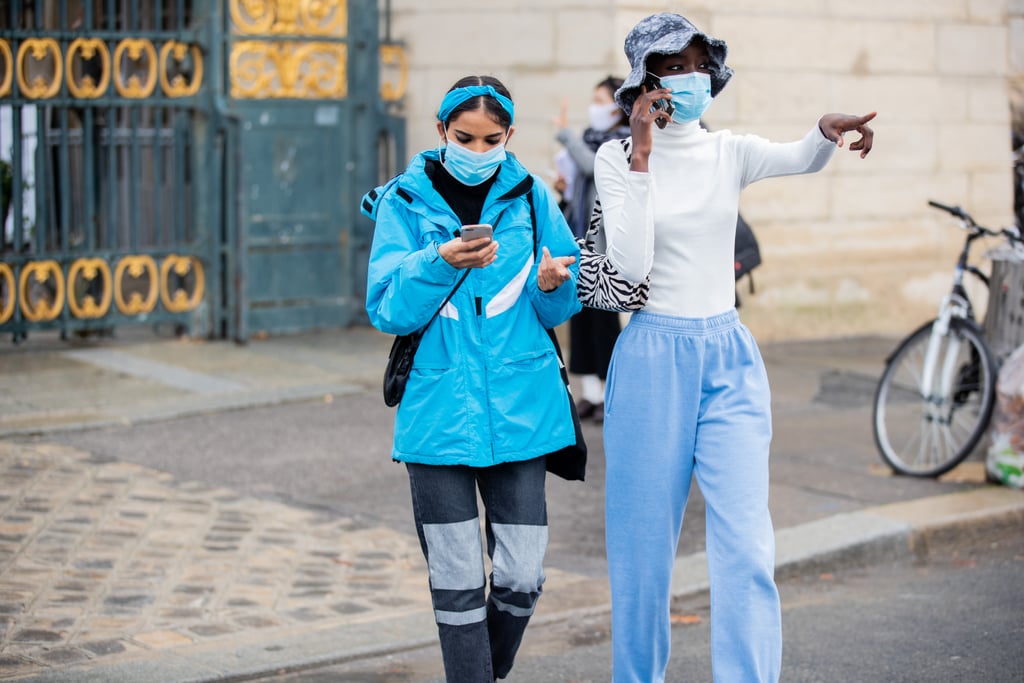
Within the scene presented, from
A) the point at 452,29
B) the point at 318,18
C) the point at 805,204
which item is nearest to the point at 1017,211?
the point at 805,204

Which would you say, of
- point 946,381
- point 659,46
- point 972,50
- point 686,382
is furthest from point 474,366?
point 972,50

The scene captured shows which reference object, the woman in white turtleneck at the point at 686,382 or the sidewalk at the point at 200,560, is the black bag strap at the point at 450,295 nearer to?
the woman in white turtleneck at the point at 686,382

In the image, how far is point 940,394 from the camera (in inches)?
300

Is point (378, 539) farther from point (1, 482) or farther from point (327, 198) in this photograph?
point (327, 198)

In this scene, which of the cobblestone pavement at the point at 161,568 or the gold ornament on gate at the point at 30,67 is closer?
the cobblestone pavement at the point at 161,568

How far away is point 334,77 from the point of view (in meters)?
11.0

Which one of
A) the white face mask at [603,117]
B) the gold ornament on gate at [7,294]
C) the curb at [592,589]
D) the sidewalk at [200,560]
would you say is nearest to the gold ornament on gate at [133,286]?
the gold ornament on gate at [7,294]

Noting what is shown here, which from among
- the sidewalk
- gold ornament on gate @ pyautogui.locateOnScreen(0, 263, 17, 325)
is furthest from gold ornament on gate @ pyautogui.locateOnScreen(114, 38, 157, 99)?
the sidewalk

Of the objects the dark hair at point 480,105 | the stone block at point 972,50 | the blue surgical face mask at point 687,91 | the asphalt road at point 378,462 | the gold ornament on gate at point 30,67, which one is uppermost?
the stone block at point 972,50

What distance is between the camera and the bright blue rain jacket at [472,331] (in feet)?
13.2

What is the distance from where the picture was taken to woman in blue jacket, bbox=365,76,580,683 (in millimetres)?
4016

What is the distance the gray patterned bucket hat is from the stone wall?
626cm

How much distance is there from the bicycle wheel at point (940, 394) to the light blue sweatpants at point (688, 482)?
11.6ft

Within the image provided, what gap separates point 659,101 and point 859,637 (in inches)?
91.2
